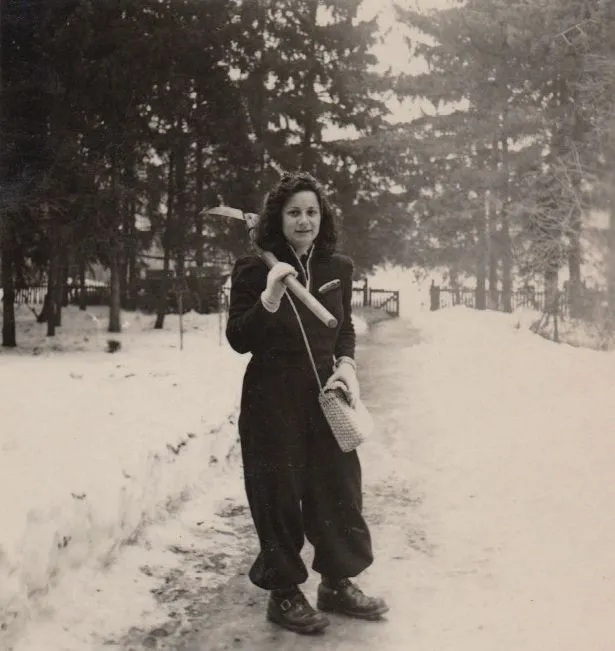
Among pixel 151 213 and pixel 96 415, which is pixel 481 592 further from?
pixel 151 213

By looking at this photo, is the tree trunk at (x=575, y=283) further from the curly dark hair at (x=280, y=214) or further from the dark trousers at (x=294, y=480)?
the dark trousers at (x=294, y=480)

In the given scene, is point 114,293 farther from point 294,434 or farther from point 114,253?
point 294,434

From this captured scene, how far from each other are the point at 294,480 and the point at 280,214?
1190 millimetres

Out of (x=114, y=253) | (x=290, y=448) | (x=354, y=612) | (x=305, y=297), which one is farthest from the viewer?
(x=114, y=253)

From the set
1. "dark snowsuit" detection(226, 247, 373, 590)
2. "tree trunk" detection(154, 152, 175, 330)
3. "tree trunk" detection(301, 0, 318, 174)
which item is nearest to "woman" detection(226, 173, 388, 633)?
"dark snowsuit" detection(226, 247, 373, 590)

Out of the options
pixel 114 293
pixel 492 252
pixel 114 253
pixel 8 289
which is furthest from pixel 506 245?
pixel 8 289

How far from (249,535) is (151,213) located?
54.5 ft

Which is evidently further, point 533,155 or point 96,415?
point 533,155

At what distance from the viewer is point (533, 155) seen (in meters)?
22.5

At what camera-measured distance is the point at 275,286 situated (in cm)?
290

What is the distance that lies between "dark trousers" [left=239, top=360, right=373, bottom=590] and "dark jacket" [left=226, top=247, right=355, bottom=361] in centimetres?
8

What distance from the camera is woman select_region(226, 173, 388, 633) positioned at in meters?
3.12

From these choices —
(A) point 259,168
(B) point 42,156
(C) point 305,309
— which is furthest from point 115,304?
(C) point 305,309

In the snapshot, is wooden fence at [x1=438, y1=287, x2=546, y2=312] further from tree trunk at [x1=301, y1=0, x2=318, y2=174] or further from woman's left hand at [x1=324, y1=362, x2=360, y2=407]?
woman's left hand at [x1=324, y1=362, x2=360, y2=407]
